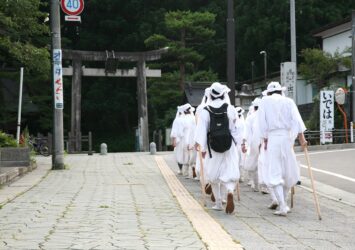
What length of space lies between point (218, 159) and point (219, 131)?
43 cm

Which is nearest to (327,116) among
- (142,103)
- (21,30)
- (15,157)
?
(142,103)

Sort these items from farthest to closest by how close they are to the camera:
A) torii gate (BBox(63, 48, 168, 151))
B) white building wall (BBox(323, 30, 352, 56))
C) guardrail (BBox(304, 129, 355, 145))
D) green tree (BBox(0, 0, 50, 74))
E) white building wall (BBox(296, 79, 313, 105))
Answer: white building wall (BBox(296, 79, 313, 105))
white building wall (BBox(323, 30, 352, 56))
torii gate (BBox(63, 48, 168, 151))
guardrail (BBox(304, 129, 355, 145))
green tree (BBox(0, 0, 50, 74))

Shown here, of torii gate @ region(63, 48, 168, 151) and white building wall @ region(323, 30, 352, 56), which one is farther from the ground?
white building wall @ region(323, 30, 352, 56)

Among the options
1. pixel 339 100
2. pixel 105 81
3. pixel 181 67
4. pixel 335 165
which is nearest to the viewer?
pixel 335 165

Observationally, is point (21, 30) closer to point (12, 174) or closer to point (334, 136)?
point (12, 174)

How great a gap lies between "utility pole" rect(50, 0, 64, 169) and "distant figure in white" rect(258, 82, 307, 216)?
28.4 feet

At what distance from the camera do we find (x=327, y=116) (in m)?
28.7

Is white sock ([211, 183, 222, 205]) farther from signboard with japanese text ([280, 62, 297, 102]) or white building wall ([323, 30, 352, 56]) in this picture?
white building wall ([323, 30, 352, 56])

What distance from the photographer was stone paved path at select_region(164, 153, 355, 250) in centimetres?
621

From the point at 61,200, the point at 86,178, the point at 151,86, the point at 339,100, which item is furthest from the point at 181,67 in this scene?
the point at 61,200

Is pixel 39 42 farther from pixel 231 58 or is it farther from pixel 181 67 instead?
pixel 231 58

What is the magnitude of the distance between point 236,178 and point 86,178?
6063mm

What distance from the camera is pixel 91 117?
44500 mm

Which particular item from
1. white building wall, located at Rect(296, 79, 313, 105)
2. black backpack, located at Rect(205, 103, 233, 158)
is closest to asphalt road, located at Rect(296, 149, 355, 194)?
black backpack, located at Rect(205, 103, 233, 158)
